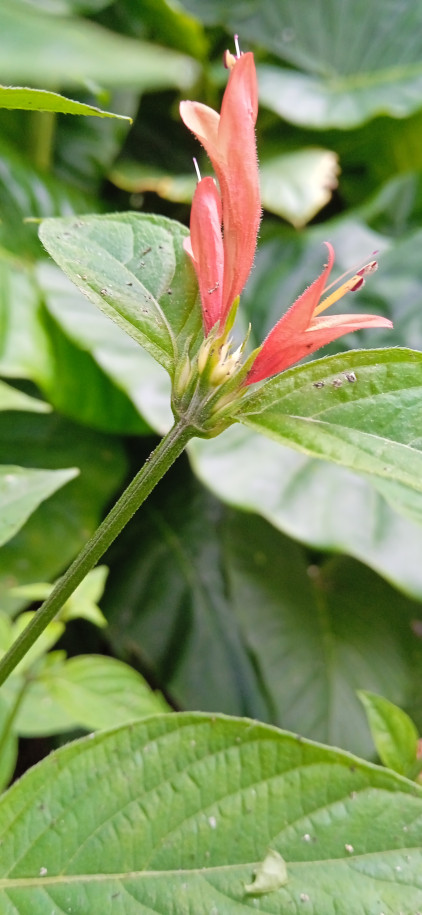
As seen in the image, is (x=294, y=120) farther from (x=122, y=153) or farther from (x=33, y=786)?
(x=33, y=786)

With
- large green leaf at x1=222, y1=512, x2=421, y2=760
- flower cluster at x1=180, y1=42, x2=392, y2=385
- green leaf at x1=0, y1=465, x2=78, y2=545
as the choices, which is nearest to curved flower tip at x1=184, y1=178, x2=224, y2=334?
flower cluster at x1=180, y1=42, x2=392, y2=385

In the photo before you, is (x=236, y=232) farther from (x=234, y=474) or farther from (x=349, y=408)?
(x=234, y=474)

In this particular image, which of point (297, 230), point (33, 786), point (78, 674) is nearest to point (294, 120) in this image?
point (297, 230)

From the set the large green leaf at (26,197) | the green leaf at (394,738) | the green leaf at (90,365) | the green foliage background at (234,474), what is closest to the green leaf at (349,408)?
the green leaf at (394,738)

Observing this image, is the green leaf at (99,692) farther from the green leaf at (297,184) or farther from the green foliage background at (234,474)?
the green leaf at (297,184)

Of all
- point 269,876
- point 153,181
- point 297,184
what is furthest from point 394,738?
point 153,181

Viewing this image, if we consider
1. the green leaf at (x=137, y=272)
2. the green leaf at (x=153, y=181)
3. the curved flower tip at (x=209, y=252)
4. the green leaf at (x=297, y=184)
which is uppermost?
the green leaf at (x=297, y=184)
